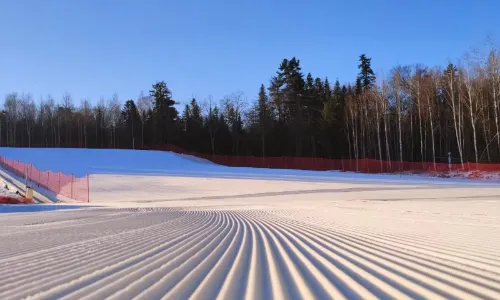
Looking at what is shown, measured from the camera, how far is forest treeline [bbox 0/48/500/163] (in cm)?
5143

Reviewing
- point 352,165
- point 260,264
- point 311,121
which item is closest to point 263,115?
point 311,121

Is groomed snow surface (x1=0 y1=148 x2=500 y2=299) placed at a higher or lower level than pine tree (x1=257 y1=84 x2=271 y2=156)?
lower

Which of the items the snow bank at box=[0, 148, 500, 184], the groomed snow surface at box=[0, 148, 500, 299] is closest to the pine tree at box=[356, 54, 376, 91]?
the snow bank at box=[0, 148, 500, 184]

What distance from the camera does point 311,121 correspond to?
225 ft

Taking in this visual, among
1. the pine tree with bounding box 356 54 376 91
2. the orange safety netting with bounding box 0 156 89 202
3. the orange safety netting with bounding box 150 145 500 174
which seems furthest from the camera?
the pine tree with bounding box 356 54 376 91

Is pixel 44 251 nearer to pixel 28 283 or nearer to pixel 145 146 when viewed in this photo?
pixel 28 283

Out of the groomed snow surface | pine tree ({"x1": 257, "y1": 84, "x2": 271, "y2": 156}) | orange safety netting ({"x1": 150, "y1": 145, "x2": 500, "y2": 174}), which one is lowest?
the groomed snow surface

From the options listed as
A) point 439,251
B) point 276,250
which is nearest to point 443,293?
point 439,251

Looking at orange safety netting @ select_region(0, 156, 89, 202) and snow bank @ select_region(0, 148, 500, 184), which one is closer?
orange safety netting @ select_region(0, 156, 89, 202)

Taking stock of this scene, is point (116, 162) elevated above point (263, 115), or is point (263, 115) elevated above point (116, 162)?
point (263, 115)

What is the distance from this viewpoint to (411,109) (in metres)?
58.1

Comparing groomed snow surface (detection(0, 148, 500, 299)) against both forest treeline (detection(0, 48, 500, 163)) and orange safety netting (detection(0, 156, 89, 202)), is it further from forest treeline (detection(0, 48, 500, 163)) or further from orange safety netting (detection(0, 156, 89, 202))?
forest treeline (detection(0, 48, 500, 163))

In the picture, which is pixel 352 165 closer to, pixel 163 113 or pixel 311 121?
pixel 311 121

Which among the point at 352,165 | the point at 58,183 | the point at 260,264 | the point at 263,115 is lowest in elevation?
the point at 260,264
